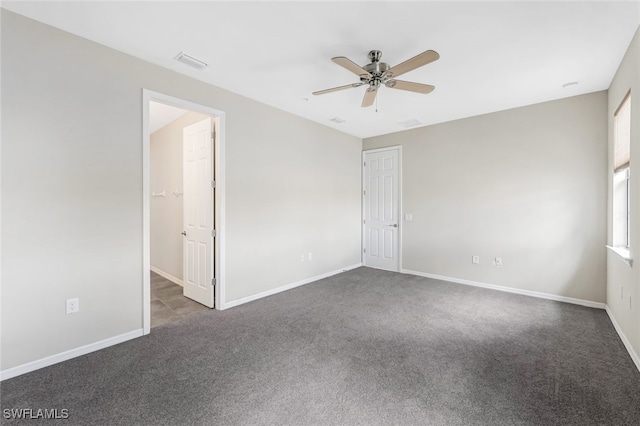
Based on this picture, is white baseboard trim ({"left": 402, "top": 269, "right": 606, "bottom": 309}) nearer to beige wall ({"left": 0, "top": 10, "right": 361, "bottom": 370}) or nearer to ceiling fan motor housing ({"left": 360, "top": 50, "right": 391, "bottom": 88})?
beige wall ({"left": 0, "top": 10, "right": 361, "bottom": 370})

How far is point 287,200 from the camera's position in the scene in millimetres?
4273

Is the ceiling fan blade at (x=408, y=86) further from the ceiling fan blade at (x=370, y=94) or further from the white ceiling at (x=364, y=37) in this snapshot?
the white ceiling at (x=364, y=37)

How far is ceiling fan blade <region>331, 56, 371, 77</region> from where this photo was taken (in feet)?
7.07

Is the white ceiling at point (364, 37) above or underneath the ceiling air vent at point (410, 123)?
underneath

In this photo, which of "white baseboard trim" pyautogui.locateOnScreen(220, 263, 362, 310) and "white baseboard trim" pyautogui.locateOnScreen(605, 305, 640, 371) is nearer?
"white baseboard trim" pyautogui.locateOnScreen(605, 305, 640, 371)

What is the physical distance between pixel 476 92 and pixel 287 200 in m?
2.92

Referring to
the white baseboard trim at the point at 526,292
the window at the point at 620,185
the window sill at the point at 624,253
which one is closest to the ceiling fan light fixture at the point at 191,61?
the window at the point at 620,185

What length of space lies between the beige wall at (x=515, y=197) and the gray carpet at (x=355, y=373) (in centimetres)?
80

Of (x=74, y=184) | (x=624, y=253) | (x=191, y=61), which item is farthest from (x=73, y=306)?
(x=624, y=253)

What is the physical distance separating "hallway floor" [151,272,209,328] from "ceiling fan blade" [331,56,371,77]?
3189mm

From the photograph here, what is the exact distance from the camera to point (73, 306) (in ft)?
7.72

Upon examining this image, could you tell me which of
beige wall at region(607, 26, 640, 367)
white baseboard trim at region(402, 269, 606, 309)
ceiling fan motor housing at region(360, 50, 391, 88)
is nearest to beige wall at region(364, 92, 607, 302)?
white baseboard trim at region(402, 269, 606, 309)

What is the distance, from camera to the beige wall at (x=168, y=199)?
4566 millimetres

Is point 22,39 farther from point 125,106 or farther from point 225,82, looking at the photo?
point 225,82
